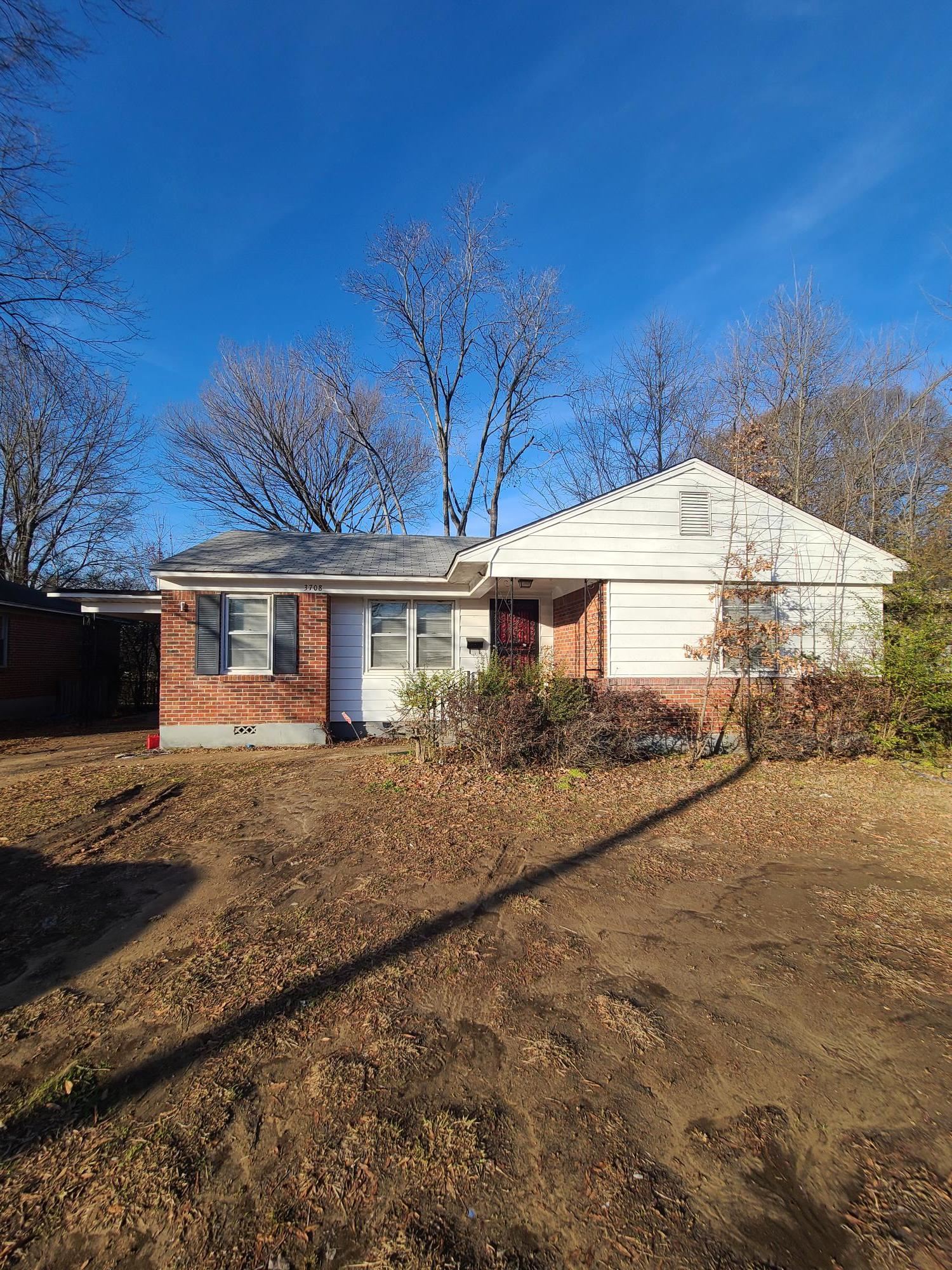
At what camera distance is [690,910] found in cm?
396

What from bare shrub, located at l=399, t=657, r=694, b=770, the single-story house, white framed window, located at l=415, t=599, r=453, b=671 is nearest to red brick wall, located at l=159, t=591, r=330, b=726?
the single-story house

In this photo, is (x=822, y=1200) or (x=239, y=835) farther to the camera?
(x=239, y=835)

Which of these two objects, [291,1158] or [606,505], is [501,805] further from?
[606,505]

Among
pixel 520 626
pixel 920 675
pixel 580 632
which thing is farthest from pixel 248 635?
pixel 920 675

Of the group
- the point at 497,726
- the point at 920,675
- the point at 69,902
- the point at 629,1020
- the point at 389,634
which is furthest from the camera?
the point at 389,634

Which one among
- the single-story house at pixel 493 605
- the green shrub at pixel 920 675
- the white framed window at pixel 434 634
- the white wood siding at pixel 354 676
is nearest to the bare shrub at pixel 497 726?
the single-story house at pixel 493 605

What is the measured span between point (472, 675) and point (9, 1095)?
22.3 ft

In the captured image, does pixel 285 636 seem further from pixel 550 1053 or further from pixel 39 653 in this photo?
pixel 39 653

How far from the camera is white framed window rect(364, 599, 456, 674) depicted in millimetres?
11227

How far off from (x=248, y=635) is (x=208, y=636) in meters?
0.64

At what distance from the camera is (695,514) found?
31.4 feet

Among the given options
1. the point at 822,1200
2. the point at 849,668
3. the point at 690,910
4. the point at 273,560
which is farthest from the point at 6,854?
the point at 849,668

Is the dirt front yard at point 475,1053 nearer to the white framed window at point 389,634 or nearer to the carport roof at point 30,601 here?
the white framed window at point 389,634

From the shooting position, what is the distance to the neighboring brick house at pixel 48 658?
14.5 m
